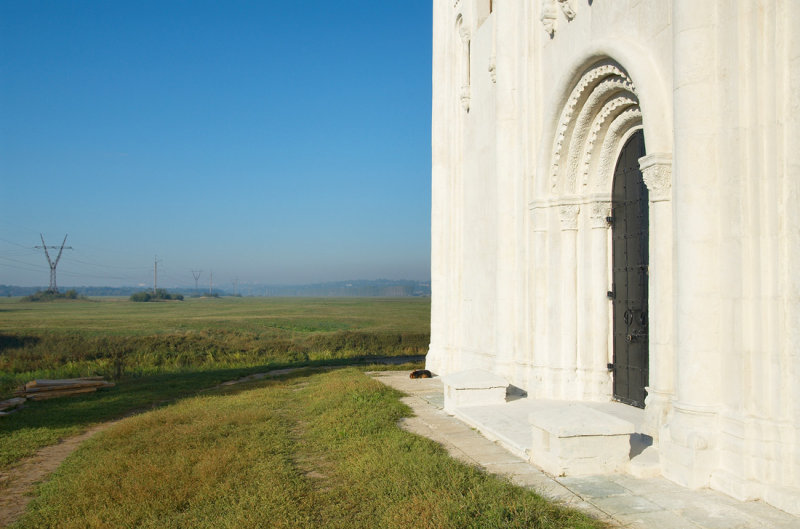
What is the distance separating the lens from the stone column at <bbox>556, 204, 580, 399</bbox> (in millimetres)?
10484

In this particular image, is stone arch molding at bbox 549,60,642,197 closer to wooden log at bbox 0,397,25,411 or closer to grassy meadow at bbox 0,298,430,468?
grassy meadow at bbox 0,298,430,468

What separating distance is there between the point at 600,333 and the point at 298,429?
5136 millimetres

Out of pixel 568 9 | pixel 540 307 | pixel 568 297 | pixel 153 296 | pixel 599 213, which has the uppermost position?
pixel 568 9

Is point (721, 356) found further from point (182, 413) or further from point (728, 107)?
point (182, 413)

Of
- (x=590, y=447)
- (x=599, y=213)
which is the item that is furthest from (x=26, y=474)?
(x=599, y=213)

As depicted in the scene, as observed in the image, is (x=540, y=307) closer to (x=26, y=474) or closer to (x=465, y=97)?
(x=465, y=97)

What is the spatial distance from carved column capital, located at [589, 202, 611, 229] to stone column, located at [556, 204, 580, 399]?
0.25 meters

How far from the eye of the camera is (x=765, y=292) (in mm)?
5625

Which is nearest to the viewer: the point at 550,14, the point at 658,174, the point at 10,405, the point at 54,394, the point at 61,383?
the point at 658,174

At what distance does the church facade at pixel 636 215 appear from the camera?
5570 millimetres

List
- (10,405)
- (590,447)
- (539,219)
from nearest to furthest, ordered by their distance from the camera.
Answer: (590,447) → (539,219) → (10,405)

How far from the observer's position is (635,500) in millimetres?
5566

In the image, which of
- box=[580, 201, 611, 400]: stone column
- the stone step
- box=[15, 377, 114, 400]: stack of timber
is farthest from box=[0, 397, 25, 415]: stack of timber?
the stone step

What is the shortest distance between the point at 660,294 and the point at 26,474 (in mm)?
8323
